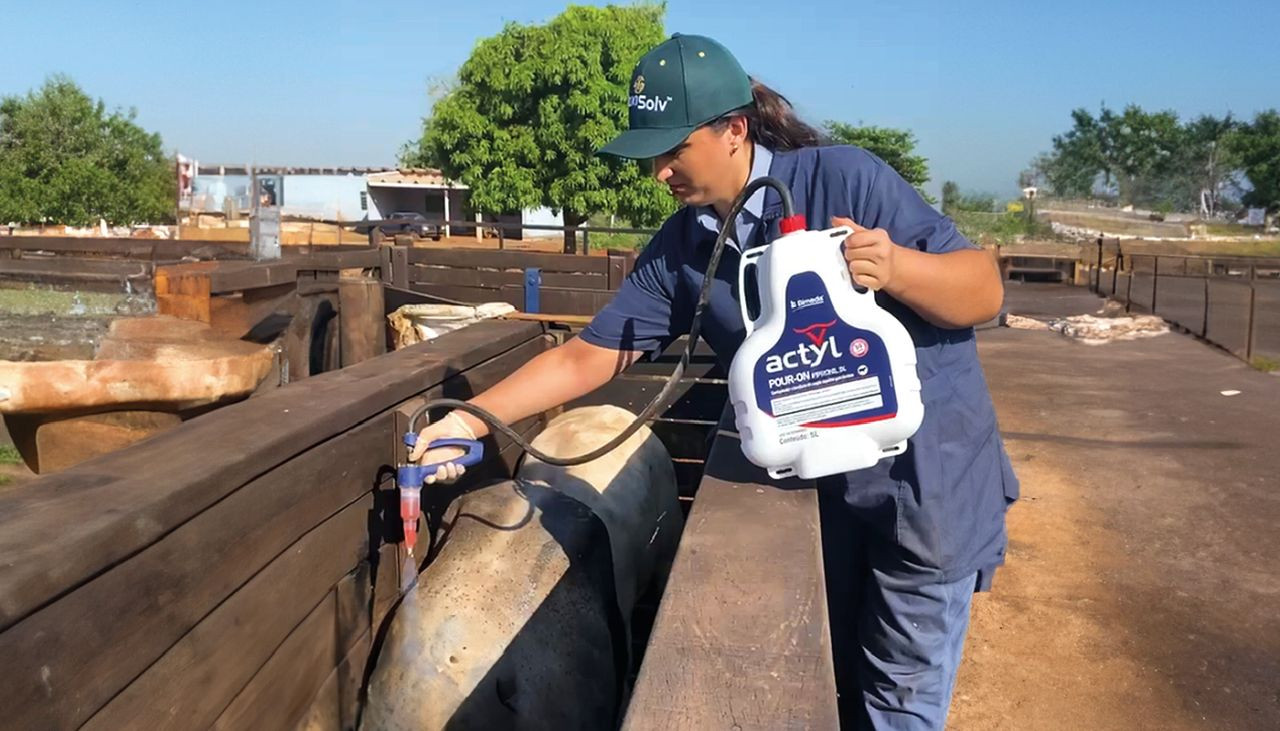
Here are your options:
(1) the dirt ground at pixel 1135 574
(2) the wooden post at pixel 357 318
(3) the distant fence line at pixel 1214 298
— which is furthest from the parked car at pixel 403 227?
(3) the distant fence line at pixel 1214 298

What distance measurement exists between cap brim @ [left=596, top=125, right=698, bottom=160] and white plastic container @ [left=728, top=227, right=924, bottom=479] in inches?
13.2

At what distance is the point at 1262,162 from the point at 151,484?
232 feet

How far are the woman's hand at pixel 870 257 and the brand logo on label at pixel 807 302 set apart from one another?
0.24 feet

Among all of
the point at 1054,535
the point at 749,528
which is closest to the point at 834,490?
the point at 749,528

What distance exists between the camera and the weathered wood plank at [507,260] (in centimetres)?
1148

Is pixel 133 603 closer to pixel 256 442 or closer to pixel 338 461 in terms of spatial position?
pixel 256 442

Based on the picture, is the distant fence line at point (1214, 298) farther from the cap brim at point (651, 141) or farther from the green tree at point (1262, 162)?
the green tree at point (1262, 162)

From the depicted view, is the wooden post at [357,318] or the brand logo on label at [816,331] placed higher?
the brand logo on label at [816,331]

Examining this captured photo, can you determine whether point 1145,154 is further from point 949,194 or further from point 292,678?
point 292,678

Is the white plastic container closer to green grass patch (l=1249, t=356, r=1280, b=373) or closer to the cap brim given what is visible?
the cap brim

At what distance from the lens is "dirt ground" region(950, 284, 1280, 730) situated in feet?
13.5

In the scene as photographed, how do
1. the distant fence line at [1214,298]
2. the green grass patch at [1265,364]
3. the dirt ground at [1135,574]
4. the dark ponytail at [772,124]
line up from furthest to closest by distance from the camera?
the distant fence line at [1214,298], the green grass patch at [1265,364], the dirt ground at [1135,574], the dark ponytail at [772,124]

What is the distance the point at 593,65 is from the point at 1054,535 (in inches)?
965

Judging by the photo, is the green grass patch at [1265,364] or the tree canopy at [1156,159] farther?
the tree canopy at [1156,159]
